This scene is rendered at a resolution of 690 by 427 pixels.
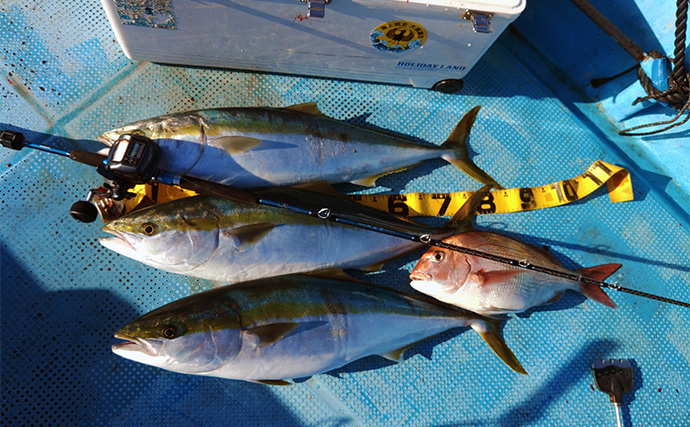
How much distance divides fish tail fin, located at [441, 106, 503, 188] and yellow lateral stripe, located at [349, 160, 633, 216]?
0.15m

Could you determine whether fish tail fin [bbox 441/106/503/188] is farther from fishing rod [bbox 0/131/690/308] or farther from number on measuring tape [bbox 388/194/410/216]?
fishing rod [bbox 0/131/690/308]

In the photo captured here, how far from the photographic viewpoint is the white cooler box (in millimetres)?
2225

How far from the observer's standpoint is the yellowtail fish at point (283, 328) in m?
2.08

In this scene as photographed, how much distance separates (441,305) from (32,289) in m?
2.68

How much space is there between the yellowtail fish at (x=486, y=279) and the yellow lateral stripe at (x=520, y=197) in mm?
309

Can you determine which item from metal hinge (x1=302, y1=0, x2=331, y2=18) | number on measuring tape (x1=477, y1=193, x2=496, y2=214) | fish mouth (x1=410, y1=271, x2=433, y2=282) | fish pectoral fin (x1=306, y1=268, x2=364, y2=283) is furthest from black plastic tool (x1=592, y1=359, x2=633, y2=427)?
metal hinge (x1=302, y1=0, x2=331, y2=18)

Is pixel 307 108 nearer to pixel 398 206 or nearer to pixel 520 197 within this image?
pixel 398 206

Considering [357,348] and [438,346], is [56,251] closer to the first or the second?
[357,348]

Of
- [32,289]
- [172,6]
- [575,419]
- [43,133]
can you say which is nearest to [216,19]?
[172,6]

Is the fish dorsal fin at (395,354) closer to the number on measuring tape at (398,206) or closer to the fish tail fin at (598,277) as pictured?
the number on measuring tape at (398,206)

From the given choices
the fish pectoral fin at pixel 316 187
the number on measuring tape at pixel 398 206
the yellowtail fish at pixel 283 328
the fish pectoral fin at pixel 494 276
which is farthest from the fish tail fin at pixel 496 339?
the fish pectoral fin at pixel 316 187

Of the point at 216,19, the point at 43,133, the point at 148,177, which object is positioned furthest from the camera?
the point at 43,133

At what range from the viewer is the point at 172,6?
2.27 meters

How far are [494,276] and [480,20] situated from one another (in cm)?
157
